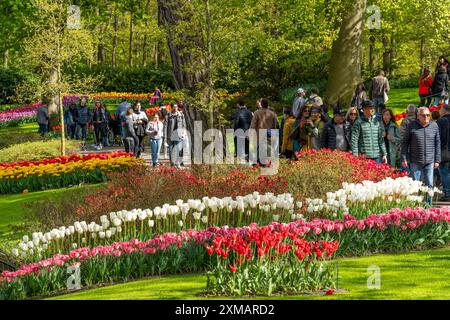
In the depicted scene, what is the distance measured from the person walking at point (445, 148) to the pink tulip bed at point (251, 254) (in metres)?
3.96

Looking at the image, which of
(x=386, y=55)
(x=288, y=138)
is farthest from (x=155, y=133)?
(x=386, y=55)

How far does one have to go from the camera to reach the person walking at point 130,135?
23984 mm

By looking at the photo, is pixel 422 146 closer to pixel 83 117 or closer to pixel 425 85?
pixel 425 85

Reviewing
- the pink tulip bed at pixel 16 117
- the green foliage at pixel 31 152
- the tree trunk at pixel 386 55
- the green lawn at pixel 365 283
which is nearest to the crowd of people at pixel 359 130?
the green foliage at pixel 31 152

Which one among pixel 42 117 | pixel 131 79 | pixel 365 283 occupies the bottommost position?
pixel 365 283

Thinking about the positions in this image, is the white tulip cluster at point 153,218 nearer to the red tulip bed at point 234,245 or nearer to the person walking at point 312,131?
the red tulip bed at point 234,245

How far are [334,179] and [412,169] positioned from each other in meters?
A: 1.38

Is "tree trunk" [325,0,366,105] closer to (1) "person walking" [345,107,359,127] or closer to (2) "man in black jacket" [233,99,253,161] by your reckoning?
(2) "man in black jacket" [233,99,253,161]

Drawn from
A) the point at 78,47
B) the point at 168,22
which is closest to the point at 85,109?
the point at 78,47

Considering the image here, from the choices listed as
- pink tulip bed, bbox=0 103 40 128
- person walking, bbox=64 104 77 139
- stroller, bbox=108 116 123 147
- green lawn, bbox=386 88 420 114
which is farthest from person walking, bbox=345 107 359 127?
pink tulip bed, bbox=0 103 40 128

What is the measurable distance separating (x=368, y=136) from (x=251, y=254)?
6910mm

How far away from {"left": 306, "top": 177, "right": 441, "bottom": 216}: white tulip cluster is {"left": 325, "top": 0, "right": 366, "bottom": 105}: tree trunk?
680 inches

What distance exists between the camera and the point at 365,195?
12625 millimetres
